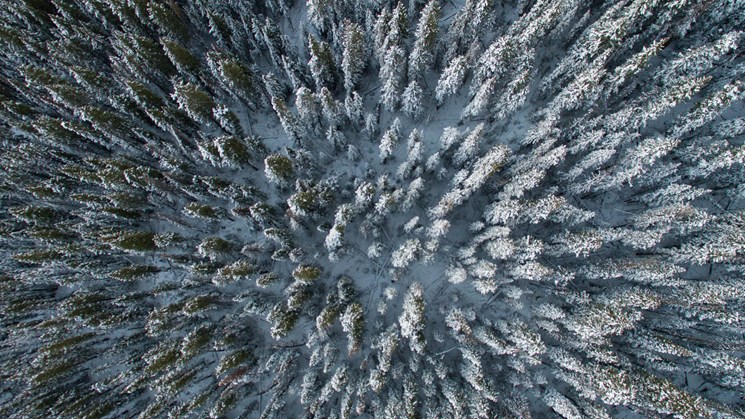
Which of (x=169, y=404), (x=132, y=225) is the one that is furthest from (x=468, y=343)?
(x=132, y=225)

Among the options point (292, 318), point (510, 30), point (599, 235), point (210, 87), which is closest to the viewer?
point (599, 235)

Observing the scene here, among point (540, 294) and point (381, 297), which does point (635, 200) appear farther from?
point (381, 297)

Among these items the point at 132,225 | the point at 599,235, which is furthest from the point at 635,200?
the point at 132,225

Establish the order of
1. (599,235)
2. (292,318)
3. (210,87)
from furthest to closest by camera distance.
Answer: (210,87) < (292,318) < (599,235)

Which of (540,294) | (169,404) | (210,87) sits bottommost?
(540,294)

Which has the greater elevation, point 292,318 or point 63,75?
A: point 63,75

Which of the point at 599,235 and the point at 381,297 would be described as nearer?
the point at 599,235

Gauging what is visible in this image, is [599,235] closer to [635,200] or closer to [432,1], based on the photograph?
[635,200]
